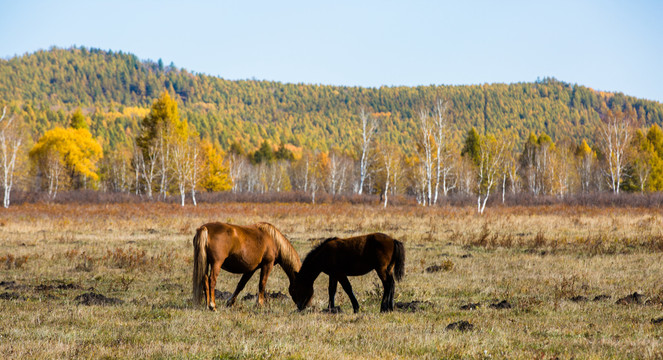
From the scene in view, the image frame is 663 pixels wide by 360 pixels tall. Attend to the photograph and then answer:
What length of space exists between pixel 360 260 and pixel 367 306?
1.31 metres

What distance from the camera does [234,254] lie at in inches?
346

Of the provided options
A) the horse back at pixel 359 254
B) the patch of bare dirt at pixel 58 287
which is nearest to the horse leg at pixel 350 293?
the horse back at pixel 359 254

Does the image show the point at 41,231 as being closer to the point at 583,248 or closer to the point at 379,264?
the point at 379,264

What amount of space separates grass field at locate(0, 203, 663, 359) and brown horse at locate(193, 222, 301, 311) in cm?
47

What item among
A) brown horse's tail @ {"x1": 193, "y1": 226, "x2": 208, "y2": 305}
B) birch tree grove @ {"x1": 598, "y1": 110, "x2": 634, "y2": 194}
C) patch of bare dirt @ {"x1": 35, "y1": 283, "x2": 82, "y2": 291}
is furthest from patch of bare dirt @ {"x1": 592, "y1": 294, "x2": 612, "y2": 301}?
birch tree grove @ {"x1": 598, "y1": 110, "x2": 634, "y2": 194}

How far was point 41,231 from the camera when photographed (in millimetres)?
21781

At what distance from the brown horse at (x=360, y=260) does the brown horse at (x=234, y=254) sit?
83cm

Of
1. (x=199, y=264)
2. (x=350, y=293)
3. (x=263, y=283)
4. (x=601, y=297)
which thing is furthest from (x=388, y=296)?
(x=601, y=297)

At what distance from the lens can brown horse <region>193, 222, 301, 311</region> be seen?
843 centimetres

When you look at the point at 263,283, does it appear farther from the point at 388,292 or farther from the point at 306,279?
the point at 388,292

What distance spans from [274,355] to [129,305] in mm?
4320

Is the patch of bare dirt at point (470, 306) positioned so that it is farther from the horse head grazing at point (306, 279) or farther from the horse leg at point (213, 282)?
the horse leg at point (213, 282)

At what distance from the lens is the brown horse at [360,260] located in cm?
830

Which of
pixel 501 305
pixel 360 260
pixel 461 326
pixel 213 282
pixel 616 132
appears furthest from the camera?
pixel 616 132
